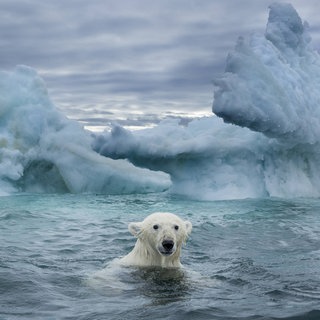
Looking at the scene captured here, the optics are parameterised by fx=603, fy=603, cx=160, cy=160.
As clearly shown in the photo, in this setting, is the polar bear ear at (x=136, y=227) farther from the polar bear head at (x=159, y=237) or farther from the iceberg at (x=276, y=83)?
the iceberg at (x=276, y=83)

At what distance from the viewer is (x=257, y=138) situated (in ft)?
57.9

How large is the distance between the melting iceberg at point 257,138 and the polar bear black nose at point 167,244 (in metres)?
9.24

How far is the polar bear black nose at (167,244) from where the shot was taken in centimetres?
634

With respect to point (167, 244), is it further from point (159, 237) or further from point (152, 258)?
point (152, 258)

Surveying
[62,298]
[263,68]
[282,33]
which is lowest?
[62,298]

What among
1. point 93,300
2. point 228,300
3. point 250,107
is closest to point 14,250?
point 93,300

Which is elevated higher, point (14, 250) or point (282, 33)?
point (282, 33)

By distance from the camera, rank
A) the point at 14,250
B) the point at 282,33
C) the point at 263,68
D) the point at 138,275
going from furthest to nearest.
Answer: the point at 282,33 → the point at 263,68 → the point at 14,250 → the point at 138,275

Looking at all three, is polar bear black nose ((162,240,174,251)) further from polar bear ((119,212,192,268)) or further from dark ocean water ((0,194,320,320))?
dark ocean water ((0,194,320,320))

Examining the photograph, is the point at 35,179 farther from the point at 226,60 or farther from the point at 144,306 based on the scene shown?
the point at 144,306

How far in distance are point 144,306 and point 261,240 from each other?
5.59m

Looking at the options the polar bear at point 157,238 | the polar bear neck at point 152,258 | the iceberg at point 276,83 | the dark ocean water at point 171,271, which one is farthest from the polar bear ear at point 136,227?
the iceberg at point 276,83

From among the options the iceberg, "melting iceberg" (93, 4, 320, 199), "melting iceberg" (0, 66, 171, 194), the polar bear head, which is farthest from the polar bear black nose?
"melting iceberg" (0, 66, 171, 194)

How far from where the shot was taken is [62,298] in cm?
589
